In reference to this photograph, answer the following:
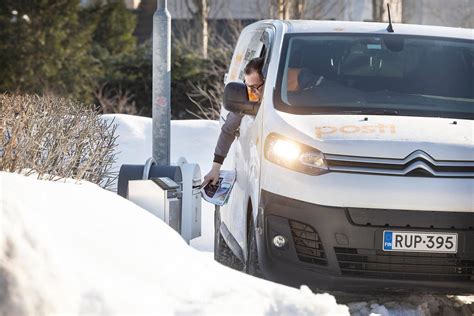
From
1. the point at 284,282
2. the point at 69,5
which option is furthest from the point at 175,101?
the point at 284,282

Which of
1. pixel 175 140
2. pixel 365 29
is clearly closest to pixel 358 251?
pixel 365 29

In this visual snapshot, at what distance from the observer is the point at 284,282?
6.88 m

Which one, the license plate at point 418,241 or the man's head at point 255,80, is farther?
the man's head at point 255,80

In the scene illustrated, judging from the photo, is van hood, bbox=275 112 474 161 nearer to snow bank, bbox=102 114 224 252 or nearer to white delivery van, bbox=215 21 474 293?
white delivery van, bbox=215 21 474 293

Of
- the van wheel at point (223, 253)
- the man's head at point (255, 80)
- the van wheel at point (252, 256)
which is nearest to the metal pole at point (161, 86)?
the van wheel at point (223, 253)

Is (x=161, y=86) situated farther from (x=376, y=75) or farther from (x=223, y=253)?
(x=376, y=75)

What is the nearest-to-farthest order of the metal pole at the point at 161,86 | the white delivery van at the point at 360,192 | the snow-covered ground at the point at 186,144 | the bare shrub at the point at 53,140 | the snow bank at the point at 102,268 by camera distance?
the snow bank at the point at 102,268, the white delivery van at the point at 360,192, the bare shrub at the point at 53,140, the snow-covered ground at the point at 186,144, the metal pole at the point at 161,86

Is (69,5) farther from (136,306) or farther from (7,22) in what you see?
(136,306)

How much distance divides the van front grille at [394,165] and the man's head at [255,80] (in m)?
1.19

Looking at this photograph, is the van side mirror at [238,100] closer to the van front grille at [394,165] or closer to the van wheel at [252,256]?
the van wheel at [252,256]

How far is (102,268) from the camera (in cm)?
488

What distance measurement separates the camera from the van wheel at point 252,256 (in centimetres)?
719

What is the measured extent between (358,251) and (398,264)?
25cm

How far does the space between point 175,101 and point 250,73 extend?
15839mm
